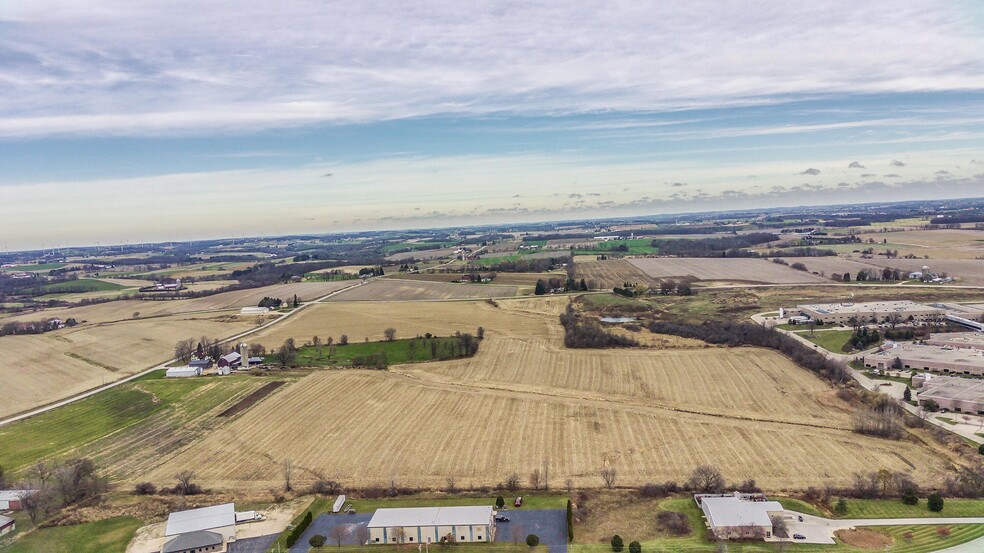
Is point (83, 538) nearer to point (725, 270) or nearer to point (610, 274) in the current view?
point (610, 274)

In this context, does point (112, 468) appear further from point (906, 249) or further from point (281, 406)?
point (906, 249)

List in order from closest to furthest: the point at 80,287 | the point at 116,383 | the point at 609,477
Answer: the point at 609,477
the point at 116,383
the point at 80,287

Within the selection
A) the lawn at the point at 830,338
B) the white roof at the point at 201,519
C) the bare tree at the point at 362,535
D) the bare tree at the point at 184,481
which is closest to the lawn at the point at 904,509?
the bare tree at the point at 362,535

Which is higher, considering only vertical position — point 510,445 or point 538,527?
point 510,445

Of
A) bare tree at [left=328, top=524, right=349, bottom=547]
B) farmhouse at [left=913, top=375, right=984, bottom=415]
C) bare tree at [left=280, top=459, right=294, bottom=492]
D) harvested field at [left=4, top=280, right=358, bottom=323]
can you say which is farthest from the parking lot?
harvested field at [left=4, top=280, right=358, bottom=323]

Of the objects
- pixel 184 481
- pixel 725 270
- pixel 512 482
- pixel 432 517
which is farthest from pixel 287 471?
pixel 725 270
